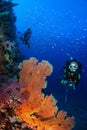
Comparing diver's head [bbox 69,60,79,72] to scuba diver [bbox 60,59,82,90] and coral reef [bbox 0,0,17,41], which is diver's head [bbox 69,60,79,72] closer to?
scuba diver [bbox 60,59,82,90]

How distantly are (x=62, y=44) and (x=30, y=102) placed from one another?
218ft

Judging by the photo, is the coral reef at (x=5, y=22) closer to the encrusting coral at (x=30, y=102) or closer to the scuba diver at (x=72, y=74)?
the encrusting coral at (x=30, y=102)

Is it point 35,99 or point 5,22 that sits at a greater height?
point 5,22

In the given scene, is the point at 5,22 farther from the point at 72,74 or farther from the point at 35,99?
the point at 35,99

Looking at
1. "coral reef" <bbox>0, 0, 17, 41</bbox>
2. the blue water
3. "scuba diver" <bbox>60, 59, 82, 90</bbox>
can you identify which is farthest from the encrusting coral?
the blue water

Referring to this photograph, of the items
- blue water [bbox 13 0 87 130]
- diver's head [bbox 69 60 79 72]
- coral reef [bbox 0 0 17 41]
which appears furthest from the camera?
blue water [bbox 13 0 87 130]

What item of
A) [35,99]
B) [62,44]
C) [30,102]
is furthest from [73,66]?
[62,44]

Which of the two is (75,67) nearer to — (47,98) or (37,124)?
(47,98)

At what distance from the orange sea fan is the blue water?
202 cm

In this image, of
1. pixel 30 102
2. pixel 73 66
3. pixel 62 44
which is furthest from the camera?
pixel 62 44

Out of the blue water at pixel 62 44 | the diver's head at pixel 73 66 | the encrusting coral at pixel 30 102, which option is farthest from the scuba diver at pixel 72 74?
the encrusting coral at pixel 30 102

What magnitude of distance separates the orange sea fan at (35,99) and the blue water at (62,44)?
2.02 m

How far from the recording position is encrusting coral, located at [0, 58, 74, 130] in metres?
4.51

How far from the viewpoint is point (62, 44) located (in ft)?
232
